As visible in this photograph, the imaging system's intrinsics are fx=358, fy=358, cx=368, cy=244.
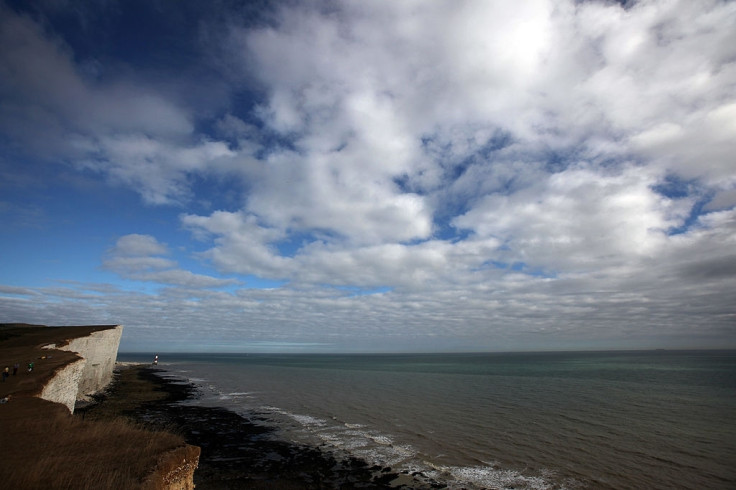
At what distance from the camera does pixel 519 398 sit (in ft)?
140

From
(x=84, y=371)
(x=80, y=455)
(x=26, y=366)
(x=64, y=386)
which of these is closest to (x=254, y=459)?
(x=80, y=455)

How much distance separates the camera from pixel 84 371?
38.1 meters

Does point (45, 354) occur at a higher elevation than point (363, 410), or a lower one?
higher

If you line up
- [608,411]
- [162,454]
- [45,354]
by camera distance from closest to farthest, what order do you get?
1. [162,454]
2. [45,354]
3. [608,411]

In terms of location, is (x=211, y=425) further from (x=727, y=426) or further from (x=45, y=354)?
(x=727, y=426)

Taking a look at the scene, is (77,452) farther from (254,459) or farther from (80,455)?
(254,459)

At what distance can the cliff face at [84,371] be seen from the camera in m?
22.4

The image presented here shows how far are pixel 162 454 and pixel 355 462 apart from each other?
11730mm

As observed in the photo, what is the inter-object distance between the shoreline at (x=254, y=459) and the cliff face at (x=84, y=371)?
4.11 m

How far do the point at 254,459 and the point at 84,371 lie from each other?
30266 mm

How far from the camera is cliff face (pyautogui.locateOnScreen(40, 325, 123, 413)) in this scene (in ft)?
73.4

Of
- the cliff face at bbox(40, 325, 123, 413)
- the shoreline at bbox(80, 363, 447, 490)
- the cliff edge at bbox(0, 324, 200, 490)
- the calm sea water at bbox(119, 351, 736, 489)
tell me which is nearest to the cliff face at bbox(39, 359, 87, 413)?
the cliff face at bbox(40, 325, 123, 413)

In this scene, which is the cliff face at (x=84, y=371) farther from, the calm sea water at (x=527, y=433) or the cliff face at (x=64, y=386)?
the calm sea water at (x=527, y=433)

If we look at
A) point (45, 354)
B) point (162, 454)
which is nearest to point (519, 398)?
point (162, 454)
